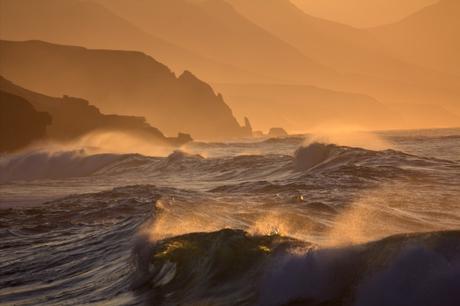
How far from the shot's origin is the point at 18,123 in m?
43.9

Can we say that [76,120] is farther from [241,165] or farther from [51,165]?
[241,165]

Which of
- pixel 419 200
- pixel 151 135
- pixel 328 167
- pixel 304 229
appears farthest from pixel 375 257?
pixel 151 135

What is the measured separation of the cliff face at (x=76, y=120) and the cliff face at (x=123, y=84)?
43.5 metres

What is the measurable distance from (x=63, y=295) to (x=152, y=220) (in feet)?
8.91

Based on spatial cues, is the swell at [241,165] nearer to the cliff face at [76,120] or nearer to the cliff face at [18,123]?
the cliff face at [18,123]

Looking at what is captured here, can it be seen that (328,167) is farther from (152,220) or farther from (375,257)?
Answer: (375,257)

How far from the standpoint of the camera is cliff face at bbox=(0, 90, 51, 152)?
4253 centimetres

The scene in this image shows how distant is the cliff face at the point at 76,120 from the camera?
5241cm

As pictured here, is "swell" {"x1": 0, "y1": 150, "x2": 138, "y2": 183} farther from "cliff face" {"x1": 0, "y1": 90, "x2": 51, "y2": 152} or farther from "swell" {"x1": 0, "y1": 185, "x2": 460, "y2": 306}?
"swell" {"x1": 0, "y1": 185, "x2": 460, "y2": 306}

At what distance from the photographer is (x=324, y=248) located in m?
6.07

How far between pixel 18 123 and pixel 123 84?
70017 mm

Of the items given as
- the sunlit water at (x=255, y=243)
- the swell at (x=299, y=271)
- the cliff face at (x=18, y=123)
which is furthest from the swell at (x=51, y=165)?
the swell at (x=299, y=271)

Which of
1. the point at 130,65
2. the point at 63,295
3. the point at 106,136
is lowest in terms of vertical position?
the point at 63,295

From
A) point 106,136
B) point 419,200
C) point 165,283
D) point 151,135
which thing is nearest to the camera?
point 165,283
